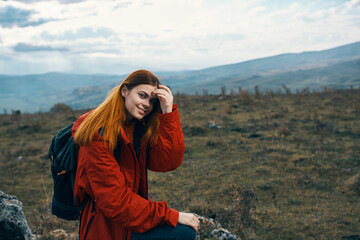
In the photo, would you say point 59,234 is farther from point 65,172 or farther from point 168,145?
point 168,145

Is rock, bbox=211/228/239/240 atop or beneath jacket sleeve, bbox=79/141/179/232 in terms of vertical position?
beneath

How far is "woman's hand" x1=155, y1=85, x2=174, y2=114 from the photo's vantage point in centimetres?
222

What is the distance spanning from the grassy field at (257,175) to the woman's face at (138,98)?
1.96 meters

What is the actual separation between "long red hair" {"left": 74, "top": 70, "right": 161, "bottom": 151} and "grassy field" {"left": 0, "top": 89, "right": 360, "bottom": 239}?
70.2 inches

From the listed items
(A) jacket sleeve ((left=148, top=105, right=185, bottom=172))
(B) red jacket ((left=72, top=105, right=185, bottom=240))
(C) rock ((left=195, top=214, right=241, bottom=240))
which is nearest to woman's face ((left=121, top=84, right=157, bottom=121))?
(A) jacket sleeve ((left=148, top=105, right=185, bottom=172))

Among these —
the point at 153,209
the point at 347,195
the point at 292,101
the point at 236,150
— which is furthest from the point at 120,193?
the point at 292,101

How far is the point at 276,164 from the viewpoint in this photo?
22.2ft

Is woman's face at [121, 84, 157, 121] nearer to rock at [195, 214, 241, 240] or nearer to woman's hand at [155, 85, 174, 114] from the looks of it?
woman's hand at [155, 85, 174, 114]

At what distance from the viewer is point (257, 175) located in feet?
20.6

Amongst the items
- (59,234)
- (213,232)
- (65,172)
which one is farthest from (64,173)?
(59,234)

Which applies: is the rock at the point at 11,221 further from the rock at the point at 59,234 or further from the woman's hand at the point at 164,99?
the woman's hand at the point at 164,99

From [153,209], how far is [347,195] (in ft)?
15.8

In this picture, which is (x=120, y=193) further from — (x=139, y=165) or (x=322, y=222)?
(x=322, y=222)

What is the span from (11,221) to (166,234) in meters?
1.69
